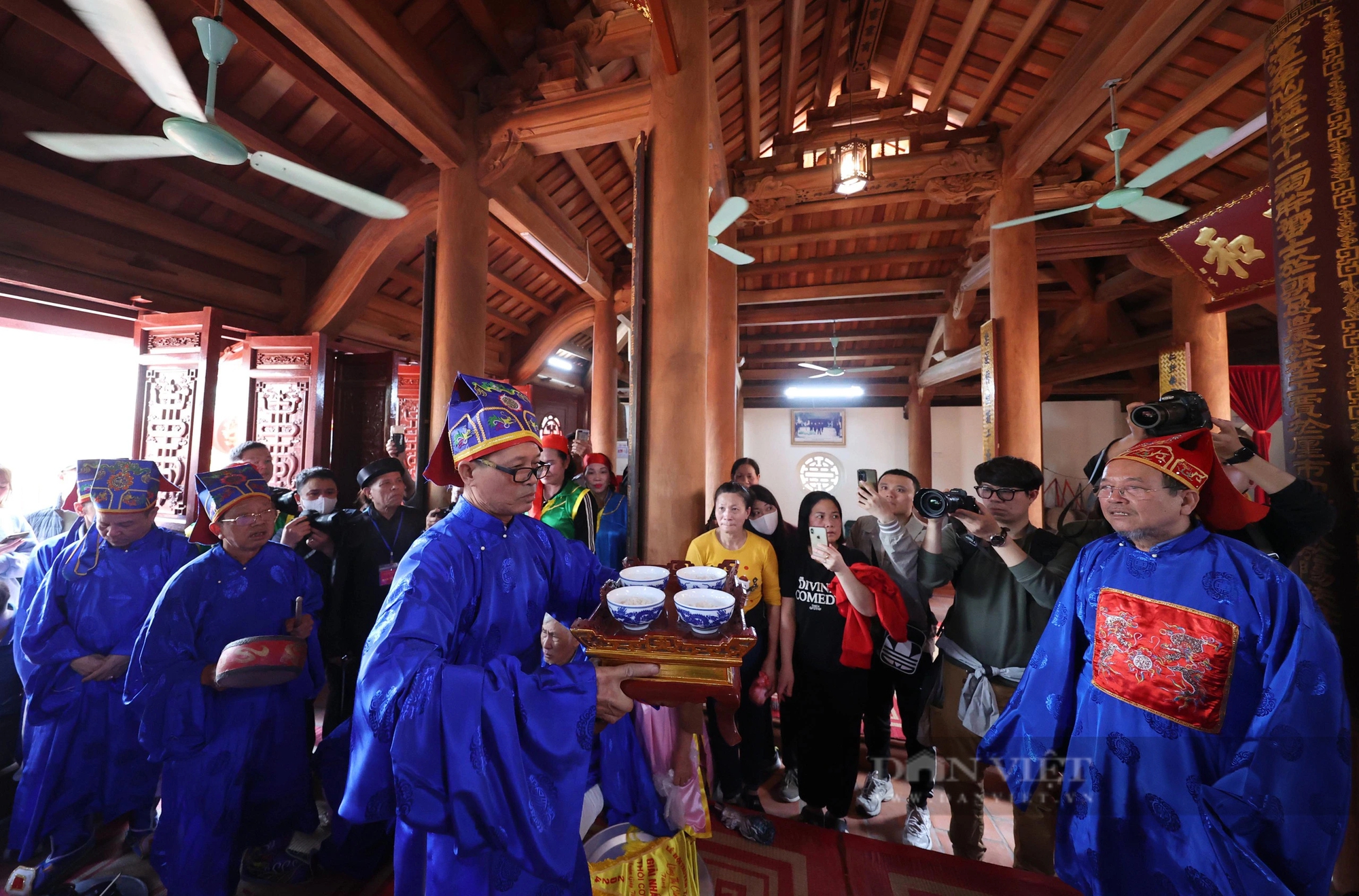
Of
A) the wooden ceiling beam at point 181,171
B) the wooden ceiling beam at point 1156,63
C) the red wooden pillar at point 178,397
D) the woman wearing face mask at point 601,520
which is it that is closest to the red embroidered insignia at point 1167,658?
the woman wearing face mask at point 601,520

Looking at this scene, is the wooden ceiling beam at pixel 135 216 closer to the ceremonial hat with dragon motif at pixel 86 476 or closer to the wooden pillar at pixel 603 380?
the ceremonial hat with dragon motif at pixel 86 476

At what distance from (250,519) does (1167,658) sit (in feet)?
11.4

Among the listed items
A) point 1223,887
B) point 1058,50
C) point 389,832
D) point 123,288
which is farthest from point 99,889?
point 1058,50

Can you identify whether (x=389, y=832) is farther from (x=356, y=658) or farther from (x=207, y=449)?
(x=207, y=449)

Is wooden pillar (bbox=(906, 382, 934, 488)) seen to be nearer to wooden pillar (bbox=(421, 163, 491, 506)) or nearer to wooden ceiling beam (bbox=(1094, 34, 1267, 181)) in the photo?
wooden ceiling beam (bbox=(1094, 34, 1267, 181))

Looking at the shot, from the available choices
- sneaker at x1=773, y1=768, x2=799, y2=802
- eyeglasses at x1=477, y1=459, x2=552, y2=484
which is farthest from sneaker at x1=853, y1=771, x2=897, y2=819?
eyeglasses at x1=477, y1=459, x2=552, y2=484

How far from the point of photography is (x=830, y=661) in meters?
2.50

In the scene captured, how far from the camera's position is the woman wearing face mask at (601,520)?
353 centimetres

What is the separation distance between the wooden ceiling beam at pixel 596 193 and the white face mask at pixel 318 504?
13.6 ft

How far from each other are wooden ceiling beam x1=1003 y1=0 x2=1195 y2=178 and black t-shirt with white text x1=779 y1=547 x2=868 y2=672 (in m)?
4.55

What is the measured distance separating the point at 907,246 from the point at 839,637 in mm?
8060

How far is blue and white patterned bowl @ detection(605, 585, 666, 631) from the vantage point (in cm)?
130

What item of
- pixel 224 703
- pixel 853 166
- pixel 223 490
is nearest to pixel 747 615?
pixel 224 703

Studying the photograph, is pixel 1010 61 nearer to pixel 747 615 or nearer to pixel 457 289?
Result: pixel 457 289
